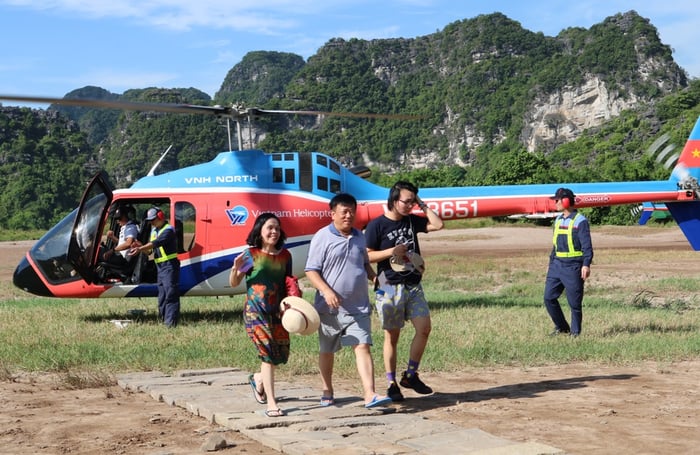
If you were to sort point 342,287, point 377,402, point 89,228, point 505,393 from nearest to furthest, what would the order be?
point 377,402 < point 342,287 < point 505,393 < point 89,228

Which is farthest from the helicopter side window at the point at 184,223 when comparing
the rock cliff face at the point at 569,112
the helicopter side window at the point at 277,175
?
the rock cliff face at the point at 569,112

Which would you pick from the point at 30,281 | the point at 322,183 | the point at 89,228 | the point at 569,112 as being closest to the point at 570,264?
the point at 322,183

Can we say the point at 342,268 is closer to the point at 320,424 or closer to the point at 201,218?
the point at 320,424

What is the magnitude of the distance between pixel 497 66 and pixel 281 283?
142032 millimetres

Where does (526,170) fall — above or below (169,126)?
below

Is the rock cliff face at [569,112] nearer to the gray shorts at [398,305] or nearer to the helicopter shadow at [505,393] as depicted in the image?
the helicopter shadow at [505,393]

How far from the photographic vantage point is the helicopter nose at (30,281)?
41.9ft

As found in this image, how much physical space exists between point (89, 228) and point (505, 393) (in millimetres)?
7392

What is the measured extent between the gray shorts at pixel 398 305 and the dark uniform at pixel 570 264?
4135 mm

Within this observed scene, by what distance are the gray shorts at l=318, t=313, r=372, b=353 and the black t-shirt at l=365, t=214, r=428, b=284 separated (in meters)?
0.54

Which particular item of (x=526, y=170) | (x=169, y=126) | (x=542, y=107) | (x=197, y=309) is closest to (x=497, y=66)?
(x=542, y=107)

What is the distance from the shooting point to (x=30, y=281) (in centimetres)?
1282

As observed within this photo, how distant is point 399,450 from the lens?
5191 millimetres

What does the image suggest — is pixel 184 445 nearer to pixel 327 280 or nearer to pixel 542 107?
pixel 327 280
